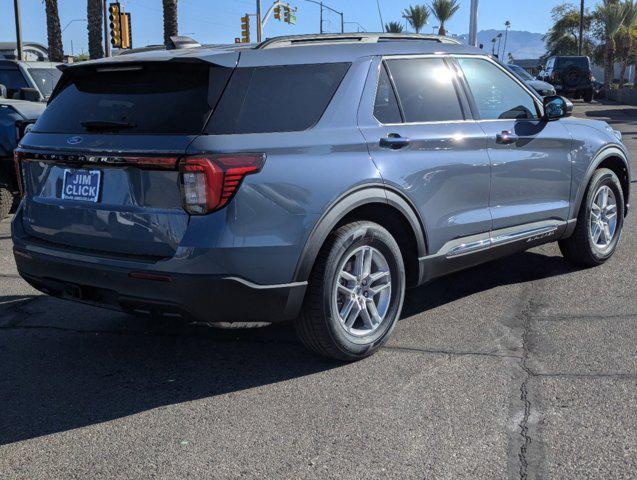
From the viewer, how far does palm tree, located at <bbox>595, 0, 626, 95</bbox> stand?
4483 centimetres

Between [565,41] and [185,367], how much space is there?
232 ft

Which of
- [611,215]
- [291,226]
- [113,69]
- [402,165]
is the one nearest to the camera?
[291,226]

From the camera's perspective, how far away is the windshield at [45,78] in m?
12.8

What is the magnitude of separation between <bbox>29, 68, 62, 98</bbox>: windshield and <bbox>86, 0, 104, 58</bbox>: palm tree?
10.3 m

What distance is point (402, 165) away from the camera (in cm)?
455

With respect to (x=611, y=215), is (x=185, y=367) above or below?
below

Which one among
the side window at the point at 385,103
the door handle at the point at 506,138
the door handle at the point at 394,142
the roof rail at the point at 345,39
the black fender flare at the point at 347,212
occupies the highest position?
the roof rail at the point at 345,39

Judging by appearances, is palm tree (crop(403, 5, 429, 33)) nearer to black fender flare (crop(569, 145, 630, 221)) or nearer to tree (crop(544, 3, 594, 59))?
tree (crop(544, 3, 594, 59))

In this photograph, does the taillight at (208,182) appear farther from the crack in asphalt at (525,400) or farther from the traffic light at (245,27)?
the traffic light at (245,27)

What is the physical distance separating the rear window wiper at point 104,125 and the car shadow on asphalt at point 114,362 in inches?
54.3

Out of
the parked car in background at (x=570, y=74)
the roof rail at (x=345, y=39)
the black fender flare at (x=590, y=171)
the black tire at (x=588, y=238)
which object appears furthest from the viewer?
the parked car in background at (x=570, y=74)

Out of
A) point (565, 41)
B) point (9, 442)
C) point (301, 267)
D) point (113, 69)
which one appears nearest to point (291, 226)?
point (301, 267)

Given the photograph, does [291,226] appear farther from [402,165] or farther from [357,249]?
[402,165]

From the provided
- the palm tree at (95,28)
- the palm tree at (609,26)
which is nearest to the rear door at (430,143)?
the palm tree at (95,28)
